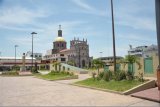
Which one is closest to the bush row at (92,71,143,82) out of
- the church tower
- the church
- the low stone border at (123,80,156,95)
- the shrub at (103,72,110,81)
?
the shrub at (103,72,110,81)

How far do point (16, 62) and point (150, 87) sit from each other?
109 metres

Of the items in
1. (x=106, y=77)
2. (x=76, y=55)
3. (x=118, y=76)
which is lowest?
(x=106, y=77)

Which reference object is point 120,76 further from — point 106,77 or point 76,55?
point 76,55

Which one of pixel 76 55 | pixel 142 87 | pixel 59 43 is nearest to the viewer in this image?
pixel 142 87

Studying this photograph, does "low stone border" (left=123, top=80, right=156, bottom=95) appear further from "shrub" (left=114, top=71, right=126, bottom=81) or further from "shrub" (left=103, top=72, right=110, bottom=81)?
"shrub" (left=103, top=72, right=110, bottom=81)

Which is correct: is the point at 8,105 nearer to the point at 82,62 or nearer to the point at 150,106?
the point at 150,106

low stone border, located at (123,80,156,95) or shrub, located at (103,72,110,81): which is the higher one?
shrub, located at (103,72,110,81)

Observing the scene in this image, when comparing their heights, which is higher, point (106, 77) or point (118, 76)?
point (118, 76)

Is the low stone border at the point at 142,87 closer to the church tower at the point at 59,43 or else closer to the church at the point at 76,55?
the church at the point at 76,55

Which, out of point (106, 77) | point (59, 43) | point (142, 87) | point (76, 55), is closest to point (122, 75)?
point (106, 77)

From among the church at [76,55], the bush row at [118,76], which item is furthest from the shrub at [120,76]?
the church at [76,55]

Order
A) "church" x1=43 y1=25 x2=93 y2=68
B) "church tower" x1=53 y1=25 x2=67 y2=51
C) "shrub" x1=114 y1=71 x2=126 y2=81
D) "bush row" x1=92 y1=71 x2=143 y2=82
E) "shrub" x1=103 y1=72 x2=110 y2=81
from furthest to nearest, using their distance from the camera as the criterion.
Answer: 1. "church tower" x1=53 y1=25 x2=67 y2=51
2. "church" x1=43 y1=25 x2=93 y2=68
3. "shrub" x1=103 y1=72 x2=110 y2=81
4. "shrub" x1=114 y1=71 x2=126 y2=81
5. "bush row" x1=92 y1=71 x2=143 y2=82

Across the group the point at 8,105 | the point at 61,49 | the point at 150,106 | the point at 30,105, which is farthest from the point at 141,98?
the point at 61,49

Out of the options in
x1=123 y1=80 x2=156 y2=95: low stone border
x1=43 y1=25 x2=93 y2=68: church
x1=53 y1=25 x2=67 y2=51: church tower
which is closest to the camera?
x1=123 y1=80 x2=156 y2=95: low stone border
